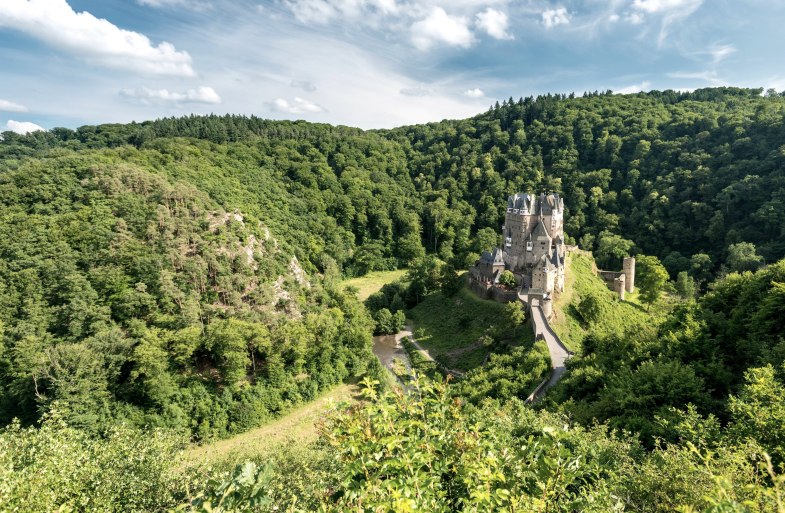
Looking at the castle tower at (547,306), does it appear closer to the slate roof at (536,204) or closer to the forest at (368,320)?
the forest at (368,320)

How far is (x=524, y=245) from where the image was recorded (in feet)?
168

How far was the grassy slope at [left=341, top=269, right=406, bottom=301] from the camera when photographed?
76375 millimetres

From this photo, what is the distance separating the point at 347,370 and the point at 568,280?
3016cm

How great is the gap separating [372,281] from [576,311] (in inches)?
1779

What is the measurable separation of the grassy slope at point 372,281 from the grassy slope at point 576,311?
109 feet

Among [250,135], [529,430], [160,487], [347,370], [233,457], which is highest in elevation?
[250,135]

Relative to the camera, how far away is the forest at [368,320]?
789cm

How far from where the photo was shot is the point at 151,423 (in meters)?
31.5

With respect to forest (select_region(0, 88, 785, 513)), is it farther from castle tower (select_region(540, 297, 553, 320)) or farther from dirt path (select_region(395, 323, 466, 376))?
castle tower (select_region(540, 297, 553, 320))

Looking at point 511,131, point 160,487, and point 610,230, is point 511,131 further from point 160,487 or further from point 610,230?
point 160,487

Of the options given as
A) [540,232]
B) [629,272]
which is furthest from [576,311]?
[629,272]

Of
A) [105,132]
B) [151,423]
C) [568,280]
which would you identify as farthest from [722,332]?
[105,132]

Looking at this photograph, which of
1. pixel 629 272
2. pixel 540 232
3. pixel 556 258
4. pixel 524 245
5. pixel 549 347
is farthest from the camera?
pixel 629 272

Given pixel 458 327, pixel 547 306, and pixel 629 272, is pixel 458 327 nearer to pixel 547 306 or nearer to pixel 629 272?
pixel 547 306
